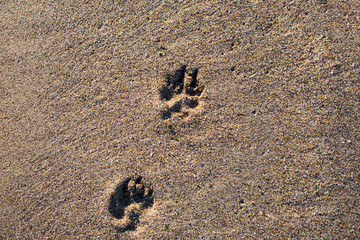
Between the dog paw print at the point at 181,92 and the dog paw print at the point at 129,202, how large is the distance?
51 centimetres

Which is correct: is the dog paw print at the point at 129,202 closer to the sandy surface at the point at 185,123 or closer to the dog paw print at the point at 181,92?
the sandy surface at the point at 185,123

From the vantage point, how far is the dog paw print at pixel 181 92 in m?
1.65

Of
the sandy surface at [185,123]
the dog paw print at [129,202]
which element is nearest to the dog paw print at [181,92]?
the sandy surface at [185,123]

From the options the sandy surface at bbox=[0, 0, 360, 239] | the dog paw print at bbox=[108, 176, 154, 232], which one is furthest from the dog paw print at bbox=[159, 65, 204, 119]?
the dog paw print at bbox=[108, 176, 154, 232]

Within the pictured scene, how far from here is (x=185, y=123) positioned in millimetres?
1617

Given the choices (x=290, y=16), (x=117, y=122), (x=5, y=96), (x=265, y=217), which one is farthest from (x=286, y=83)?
(x=5, y=96)

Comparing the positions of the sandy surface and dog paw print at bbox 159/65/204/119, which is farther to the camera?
dog paw print at bbox 159/65/204/119

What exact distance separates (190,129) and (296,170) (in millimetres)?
727

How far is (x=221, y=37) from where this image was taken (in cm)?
166

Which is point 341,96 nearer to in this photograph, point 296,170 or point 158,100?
point 296,170

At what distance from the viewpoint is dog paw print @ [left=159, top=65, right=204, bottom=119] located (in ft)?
5.40

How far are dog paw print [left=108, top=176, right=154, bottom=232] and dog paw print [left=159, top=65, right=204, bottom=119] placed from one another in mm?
513

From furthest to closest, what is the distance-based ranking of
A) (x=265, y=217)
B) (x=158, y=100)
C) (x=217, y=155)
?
(x=158, y=100) → (x=217, y=155) → (x=265, y=217)

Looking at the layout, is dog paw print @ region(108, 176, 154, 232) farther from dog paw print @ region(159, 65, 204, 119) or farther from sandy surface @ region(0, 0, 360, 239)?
dog paw print @ region(159, 65, 204, 119)
